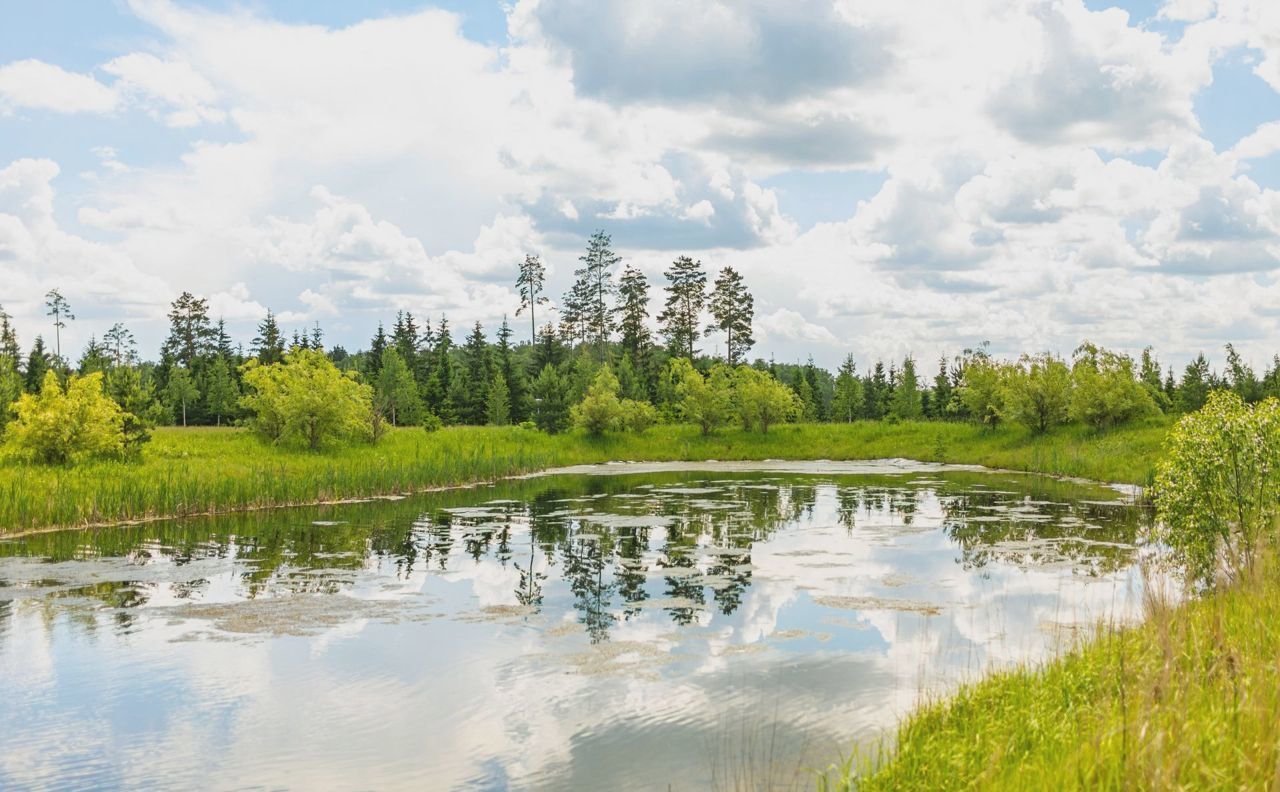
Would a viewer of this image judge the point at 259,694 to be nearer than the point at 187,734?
No

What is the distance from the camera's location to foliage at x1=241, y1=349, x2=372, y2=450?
4309cm

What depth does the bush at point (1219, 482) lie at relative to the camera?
12617 millimetres

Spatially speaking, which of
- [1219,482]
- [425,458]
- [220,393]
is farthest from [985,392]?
[220,393]

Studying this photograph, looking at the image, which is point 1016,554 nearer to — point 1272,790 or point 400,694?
point 400,694

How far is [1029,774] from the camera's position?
5.89 m

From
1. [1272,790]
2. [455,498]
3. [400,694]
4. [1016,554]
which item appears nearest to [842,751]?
[1272,790]

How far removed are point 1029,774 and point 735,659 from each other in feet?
22.2

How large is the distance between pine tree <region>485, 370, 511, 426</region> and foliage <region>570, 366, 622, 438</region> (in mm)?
18493

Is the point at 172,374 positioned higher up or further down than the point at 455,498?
higher up

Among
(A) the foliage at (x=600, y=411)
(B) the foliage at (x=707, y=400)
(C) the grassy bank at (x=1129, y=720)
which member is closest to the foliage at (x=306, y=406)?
(A) the foliage at (x=600, y=411)

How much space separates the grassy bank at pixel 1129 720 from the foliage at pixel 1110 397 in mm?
41623

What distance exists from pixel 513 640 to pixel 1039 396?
1779 inches

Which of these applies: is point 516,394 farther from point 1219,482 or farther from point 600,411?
point 1219,482

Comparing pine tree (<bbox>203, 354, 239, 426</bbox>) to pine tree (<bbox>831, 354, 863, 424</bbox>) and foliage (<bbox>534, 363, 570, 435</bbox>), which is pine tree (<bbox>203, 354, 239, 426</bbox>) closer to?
foliage (<bbox>534, 363, 570, 435</bbox>)
